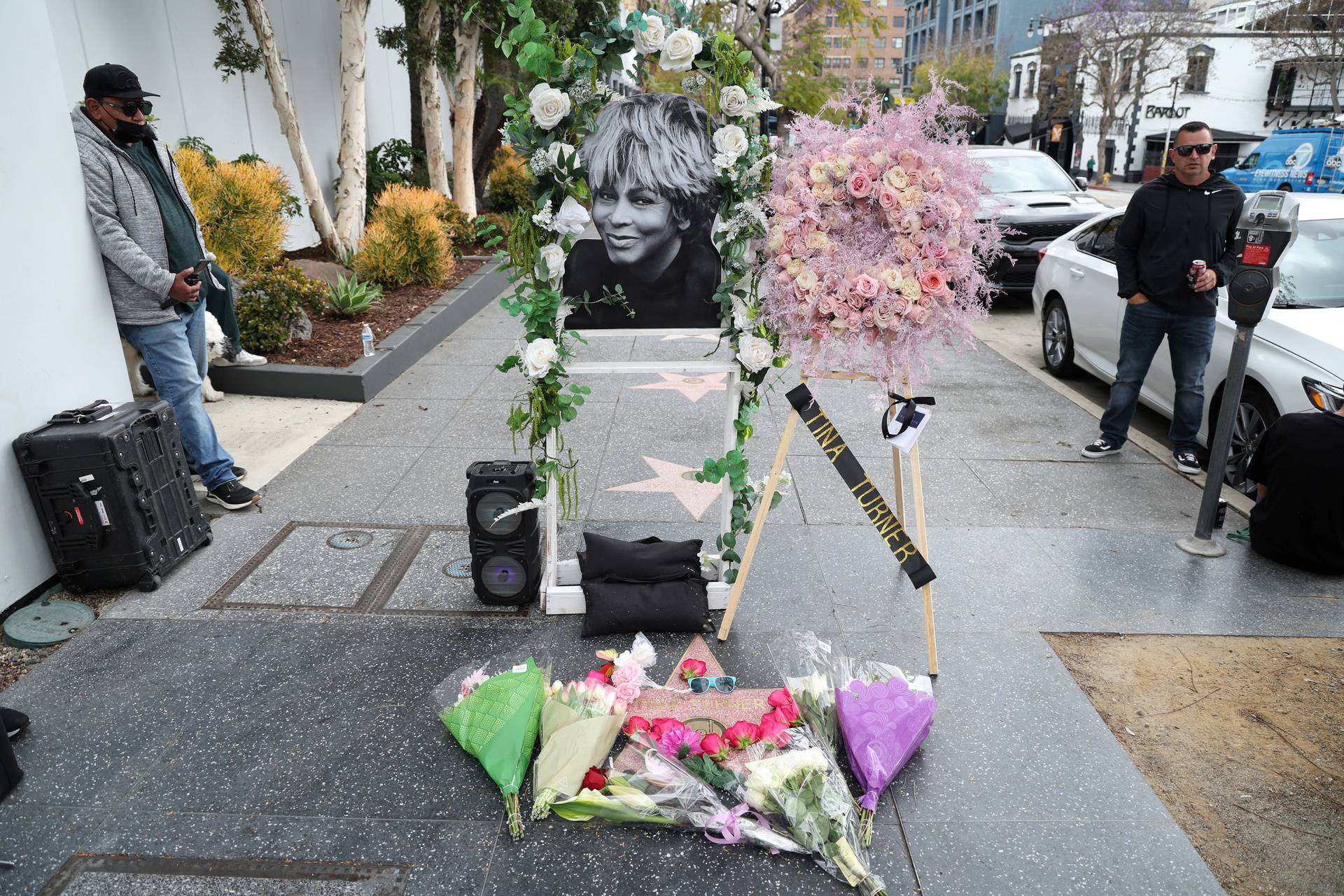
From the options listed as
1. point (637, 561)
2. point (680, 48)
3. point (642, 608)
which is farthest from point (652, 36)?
point (642, 608)

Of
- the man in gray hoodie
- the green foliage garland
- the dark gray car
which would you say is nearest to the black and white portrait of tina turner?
the green foliage garland

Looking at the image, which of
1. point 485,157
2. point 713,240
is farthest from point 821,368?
point 485,157

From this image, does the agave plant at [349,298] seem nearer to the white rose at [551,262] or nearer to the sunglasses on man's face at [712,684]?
the white rose at [551,262]

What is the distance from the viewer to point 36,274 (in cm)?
404

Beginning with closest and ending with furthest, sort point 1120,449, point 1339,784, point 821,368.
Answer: point 1339,784, point 821,368, point 1120,449

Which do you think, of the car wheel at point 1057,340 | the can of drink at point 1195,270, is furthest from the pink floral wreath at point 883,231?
the car wheel at point 1057,340

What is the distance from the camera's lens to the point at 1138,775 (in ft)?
10.3

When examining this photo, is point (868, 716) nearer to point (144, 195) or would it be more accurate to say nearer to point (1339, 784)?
point (1339, 784)

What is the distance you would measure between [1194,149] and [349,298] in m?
7.63

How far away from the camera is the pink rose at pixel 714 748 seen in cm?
302

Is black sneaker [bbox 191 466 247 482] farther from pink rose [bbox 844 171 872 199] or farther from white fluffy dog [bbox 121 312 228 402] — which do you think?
pink rose [bbox 844 171 872 199]

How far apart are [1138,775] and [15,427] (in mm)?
4998

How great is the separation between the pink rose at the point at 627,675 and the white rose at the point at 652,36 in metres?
2.50

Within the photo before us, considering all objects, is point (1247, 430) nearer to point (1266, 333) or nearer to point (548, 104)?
point (1266, 333)
